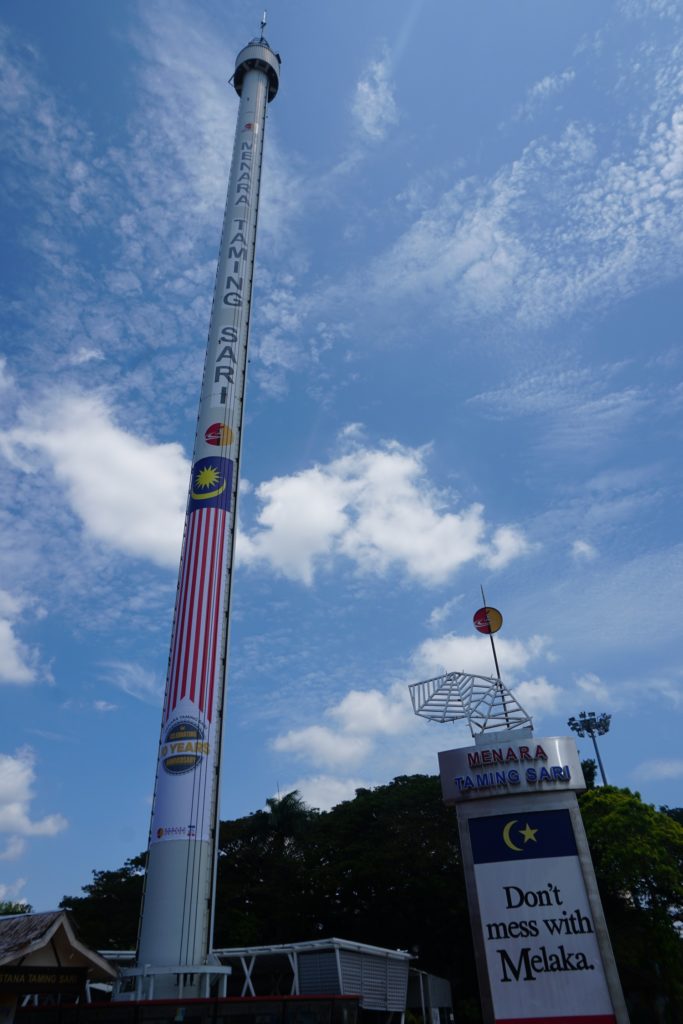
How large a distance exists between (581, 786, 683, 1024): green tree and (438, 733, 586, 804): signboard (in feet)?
54.4

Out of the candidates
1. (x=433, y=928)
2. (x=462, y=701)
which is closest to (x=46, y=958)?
(x=462, y=701)

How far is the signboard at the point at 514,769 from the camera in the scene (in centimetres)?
2900

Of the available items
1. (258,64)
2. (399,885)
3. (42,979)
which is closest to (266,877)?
(399,885)

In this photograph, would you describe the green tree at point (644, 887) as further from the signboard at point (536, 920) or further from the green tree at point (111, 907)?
the green tree at point (111, 907)

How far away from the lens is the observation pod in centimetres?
2762

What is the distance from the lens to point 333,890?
55.3 metres

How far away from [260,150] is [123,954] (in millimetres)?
48712

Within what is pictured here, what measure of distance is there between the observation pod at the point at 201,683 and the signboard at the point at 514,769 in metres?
10.2

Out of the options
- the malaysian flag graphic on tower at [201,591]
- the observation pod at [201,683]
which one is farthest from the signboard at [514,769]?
the malaysian flag graphic on tower at [201,591]

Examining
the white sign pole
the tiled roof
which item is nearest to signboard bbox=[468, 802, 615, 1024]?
the white sign pole

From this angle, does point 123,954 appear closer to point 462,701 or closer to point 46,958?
point 462,701

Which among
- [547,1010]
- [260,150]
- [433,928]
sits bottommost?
[547,1010]

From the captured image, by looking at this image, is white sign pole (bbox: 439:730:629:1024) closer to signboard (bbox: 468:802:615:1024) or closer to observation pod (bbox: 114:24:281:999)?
signboard (bbox: 468:802:615:1024)

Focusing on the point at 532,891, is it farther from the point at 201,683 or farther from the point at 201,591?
the point at 201,591
